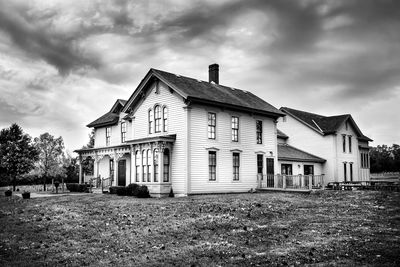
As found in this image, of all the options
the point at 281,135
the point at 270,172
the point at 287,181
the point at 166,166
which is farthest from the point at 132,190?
the point at 281,135

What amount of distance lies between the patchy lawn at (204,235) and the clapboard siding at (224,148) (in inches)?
336

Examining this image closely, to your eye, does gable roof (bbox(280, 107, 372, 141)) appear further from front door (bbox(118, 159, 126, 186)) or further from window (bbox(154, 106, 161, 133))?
front door (bbox(118, 159, 126, 186))

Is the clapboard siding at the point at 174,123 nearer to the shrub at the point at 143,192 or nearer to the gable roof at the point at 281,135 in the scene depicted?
the shrub at the point at 143,192

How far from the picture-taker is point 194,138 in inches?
1072

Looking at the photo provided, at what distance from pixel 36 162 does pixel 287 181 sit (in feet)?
131

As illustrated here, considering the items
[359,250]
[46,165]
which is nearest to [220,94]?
[359,250]

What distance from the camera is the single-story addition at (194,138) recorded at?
89.0ft

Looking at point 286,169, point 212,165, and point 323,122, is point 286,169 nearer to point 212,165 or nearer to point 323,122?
point 323,122

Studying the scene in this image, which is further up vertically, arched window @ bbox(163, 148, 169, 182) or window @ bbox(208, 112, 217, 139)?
window @ bbox(208, 112, 217, 139)

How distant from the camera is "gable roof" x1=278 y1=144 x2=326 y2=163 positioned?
37644 mm

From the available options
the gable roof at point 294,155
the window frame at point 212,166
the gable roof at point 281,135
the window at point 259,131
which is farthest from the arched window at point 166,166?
the gable roof at point 281,135

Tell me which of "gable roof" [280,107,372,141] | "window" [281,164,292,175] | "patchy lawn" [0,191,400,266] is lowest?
"patchy lawn" [0,191,400,266]

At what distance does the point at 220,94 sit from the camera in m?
31.1

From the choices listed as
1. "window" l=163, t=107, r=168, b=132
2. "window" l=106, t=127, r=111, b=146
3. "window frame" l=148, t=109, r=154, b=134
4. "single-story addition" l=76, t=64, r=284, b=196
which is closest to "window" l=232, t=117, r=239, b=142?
"single-story addition" l=76, t=64, r=284, b=196
